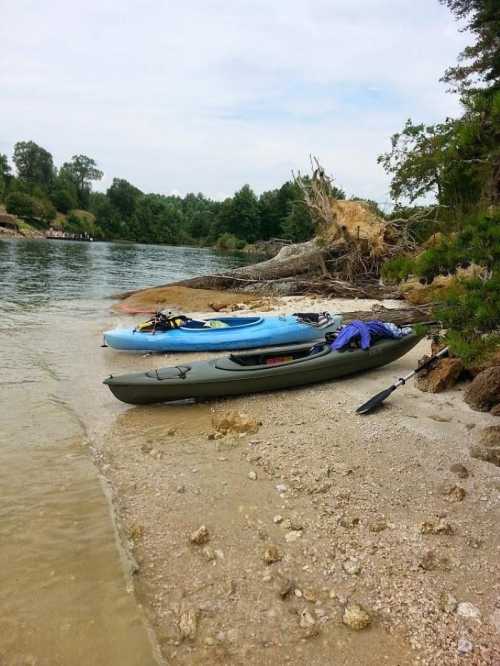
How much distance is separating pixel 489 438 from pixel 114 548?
3.50 m

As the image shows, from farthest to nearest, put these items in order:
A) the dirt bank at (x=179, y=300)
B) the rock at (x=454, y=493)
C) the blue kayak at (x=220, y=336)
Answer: the dirt bank at (x=179, y=300), the blue kayak at (x=220, y=336), the rock at (x=454, y=493)

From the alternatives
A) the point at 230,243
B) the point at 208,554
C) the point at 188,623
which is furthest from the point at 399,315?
the point at 230,243

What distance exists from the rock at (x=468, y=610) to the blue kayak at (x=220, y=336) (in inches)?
251

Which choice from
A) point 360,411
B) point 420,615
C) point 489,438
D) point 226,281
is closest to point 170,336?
point 360,411

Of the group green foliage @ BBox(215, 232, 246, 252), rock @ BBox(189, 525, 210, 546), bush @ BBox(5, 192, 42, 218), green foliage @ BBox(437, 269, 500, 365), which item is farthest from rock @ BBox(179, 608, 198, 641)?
bush @ BBox(5, 192, 42, 218)

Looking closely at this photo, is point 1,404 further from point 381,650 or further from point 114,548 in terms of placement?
point 381,650

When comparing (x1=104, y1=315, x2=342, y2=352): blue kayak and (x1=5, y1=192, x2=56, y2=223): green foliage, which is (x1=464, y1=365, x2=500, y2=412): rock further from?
(x1=5, y1=192, x2=56, y2=223): green foliage

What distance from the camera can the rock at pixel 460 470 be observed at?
3.67 metres

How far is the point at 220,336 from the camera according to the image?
8.62m

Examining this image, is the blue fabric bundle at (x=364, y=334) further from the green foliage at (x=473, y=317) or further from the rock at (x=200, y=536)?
the rock at (x=200, y=536)

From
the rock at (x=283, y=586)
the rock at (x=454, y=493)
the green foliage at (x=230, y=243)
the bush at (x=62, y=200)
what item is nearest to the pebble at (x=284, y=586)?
the rock at (x=283, y=586)

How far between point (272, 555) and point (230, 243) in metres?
69.5

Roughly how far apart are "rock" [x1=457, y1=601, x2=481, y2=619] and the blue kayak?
637 centimetres

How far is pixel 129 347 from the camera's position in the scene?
863 cm
